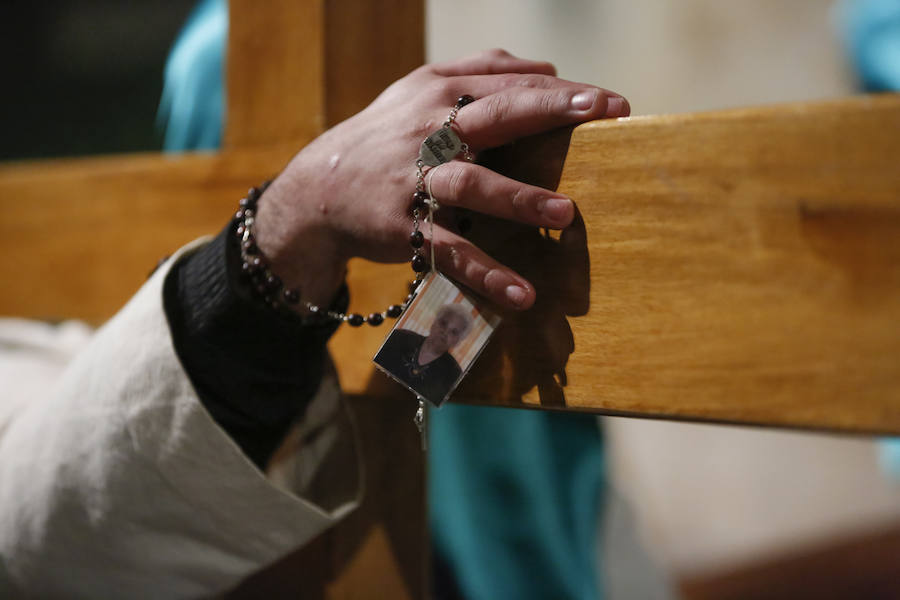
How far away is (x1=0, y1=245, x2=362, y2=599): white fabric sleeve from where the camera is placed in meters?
0.51

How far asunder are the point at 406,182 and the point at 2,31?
55.6 inches

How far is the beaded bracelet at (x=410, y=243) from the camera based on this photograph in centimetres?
41

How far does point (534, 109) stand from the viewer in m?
0.40

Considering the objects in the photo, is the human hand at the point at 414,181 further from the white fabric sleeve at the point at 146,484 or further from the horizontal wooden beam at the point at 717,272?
the white fabric sleeve at the point at 146,484

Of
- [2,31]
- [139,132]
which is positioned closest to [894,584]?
[139,132]

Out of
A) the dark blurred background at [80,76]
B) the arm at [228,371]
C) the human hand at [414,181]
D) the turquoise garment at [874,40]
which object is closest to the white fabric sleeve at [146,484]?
the arm at [228,371]

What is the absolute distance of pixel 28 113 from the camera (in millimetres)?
1416

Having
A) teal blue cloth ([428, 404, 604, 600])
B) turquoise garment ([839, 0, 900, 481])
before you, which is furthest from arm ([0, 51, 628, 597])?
turquoise garment ([839, 0, 900, 481])

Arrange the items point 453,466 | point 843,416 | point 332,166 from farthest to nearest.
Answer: point 453,466
point 332,166
point 843,416

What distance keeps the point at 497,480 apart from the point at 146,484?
516 millimetres

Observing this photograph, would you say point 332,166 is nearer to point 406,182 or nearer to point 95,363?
point 406,182

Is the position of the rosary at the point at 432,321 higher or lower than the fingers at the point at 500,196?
lower

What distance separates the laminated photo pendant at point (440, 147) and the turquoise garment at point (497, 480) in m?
0.55

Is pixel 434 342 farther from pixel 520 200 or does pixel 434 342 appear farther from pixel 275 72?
pixel 275 72
